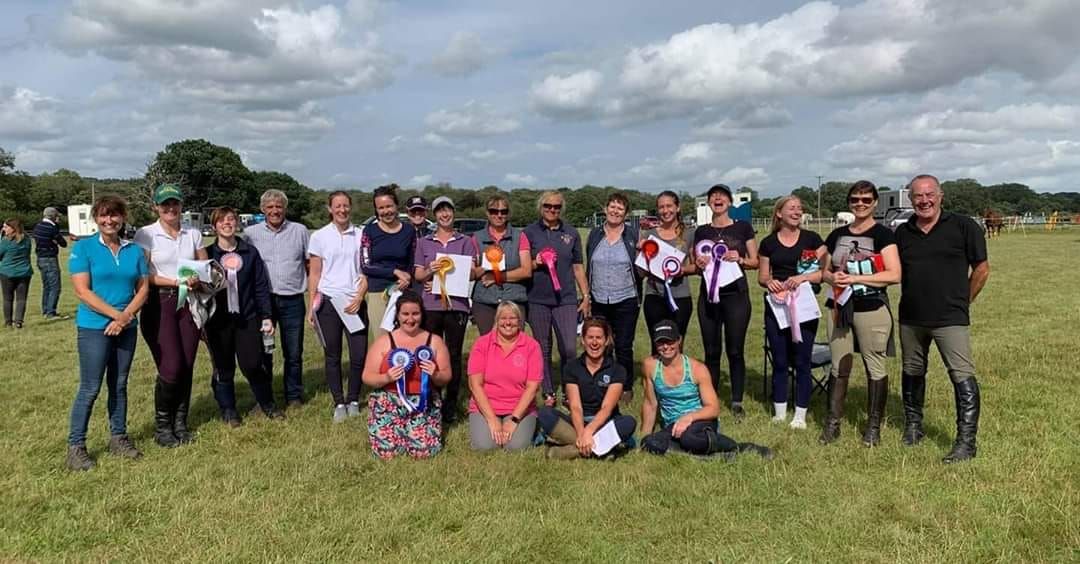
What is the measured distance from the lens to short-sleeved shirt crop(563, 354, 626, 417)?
4.38 metres

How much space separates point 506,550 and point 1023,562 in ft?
7.28

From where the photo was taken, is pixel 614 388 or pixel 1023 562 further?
pixel 614 388

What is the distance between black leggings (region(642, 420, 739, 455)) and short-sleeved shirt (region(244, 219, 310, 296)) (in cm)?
288

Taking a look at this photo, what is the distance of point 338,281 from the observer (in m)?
4.94

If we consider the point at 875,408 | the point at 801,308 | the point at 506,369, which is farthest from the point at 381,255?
the point at 875,408

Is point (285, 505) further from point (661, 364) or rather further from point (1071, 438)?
point (1071, 438)

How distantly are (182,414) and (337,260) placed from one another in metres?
1.50

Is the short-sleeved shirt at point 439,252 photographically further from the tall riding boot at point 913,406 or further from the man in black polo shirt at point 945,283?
the tall riding boot at point 913,406

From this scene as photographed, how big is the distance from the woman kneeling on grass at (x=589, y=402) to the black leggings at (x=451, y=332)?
3.04 ft

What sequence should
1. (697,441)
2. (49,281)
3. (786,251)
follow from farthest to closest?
(49,281) → (786,251) → (697,441)

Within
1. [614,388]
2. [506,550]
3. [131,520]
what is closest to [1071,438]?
[614,388]

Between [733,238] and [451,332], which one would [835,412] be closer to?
[733,238]

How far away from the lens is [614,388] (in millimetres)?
4301

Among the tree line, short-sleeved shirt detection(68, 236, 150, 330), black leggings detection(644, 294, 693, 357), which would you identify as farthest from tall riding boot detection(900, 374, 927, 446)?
the tree line
